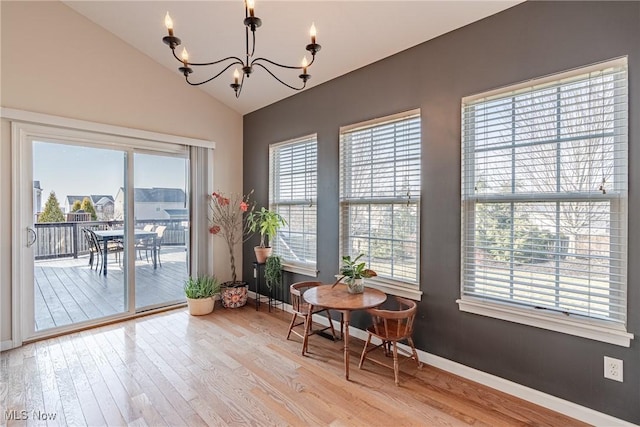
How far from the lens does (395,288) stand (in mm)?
2908

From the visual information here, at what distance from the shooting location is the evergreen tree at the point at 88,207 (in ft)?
11.5

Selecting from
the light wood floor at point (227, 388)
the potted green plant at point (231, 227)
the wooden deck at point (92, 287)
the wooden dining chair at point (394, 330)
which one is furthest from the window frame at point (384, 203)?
the wooden deck at point (92, 287)

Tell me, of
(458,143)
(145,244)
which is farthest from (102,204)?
(458,143)

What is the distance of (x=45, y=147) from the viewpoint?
10.5 ft

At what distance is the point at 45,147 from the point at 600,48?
4.75m

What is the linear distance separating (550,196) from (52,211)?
4548 millimetres

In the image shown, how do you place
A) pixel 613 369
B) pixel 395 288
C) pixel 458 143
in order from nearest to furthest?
pixel 613 369 → pixel 458 143 → pixel 395 288

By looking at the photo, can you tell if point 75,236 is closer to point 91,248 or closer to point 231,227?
point 91,248

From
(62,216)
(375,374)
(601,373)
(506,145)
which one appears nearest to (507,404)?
(601,373)

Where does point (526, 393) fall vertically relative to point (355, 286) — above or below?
below

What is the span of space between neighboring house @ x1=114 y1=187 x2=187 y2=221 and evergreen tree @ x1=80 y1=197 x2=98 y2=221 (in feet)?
0.67

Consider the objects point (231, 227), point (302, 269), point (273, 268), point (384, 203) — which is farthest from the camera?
point (231, 227)

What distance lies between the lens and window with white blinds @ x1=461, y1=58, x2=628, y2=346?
188 cm

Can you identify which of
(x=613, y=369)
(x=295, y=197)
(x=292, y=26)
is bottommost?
(x=613, y=369)
